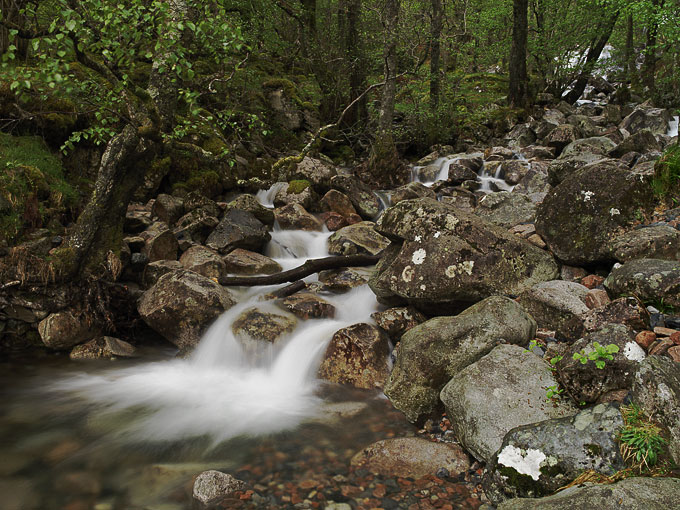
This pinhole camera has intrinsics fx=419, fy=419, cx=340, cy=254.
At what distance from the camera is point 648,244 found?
5129 mm

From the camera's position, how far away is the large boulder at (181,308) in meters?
7.42

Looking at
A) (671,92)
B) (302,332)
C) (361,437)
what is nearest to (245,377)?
(302,332)

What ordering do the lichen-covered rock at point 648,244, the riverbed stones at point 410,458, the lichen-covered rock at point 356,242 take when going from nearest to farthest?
the riverbed stones at point 410,458
the lichen-covered rock at point 648,244
the lichen-covered rock at point 356,242

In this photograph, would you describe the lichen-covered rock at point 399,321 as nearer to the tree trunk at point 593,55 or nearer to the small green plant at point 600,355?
the small green plant at point 600,355

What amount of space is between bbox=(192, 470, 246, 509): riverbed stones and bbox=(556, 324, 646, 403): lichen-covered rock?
3343 mm

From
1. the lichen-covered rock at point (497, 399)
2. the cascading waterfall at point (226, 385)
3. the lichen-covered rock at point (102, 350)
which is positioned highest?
the lichen-covered rock at point (497, 399)

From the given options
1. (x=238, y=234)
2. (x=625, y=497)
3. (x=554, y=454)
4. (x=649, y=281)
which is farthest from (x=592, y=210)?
(x=238, y=234)

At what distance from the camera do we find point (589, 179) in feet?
20.5

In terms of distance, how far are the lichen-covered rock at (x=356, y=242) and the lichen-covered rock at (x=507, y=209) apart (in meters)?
2.48

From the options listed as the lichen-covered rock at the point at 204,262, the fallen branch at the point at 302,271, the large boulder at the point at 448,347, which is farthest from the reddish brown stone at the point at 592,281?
the lichen-covered rock at the point at 204,262

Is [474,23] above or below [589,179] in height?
above

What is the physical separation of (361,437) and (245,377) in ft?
8.62

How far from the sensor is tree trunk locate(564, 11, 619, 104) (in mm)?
20361

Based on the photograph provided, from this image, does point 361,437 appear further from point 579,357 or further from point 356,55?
point 356,55
